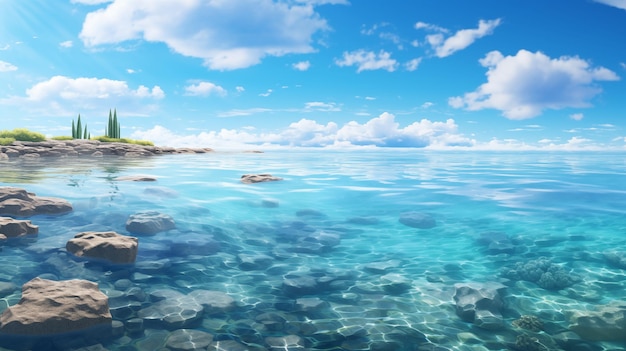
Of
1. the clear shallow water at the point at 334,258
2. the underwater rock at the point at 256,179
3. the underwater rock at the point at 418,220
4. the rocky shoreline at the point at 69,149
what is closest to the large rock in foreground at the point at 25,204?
the clear shallow water at the point at 334,258

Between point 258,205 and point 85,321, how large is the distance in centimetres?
1191

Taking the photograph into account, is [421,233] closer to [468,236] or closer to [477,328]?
[468,236]

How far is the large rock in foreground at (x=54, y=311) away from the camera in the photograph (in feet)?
21.0

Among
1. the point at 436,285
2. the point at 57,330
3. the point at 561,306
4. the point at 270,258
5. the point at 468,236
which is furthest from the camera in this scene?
the point at 468,236

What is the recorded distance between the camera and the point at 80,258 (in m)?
9.95

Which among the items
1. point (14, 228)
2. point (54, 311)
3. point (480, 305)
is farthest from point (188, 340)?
point (14, 228)

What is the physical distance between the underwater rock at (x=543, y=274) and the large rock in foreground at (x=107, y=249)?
9.34 m

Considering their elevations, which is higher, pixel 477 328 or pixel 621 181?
pixel 621 181

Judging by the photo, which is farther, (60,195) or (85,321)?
(60,195)

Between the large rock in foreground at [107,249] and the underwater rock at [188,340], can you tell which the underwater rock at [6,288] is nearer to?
the large rock in foreground at [107,249]

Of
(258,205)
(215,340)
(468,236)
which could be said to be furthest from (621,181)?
(215,340)

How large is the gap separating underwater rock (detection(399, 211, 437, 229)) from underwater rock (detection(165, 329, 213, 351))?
10.9m

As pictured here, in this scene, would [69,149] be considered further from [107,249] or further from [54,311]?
[54,311]

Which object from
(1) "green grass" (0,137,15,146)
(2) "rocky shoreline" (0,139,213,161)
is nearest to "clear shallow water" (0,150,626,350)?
(2) "rocky shoreline" (0,139,213,161)
